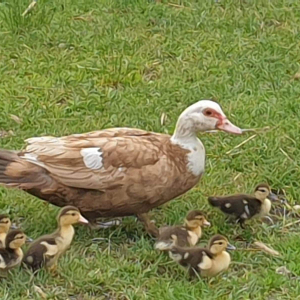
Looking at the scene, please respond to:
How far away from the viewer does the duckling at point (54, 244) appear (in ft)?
17.2

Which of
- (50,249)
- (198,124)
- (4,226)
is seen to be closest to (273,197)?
(198,124)

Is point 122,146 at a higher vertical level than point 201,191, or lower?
higher

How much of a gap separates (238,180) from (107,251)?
1260 millimetres

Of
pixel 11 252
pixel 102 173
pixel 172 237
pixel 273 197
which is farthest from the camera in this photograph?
pixel 273 197

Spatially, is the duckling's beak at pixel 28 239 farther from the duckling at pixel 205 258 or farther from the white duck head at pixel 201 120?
the white duck head at pixel 201 120

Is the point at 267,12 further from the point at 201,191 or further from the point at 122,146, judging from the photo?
the point at 122,146

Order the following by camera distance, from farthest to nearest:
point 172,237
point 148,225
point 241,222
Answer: point 241,222 → point 148,225 → point 172,237

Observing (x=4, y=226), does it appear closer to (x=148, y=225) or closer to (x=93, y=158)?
(x=93, y=158)

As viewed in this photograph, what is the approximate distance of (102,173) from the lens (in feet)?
18.4

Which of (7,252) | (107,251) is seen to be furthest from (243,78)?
(7,252)

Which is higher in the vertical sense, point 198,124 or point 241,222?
point 198,124

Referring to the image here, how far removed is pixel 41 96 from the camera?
7688mm

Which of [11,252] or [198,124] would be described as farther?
[198,124]

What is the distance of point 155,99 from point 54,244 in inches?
101
